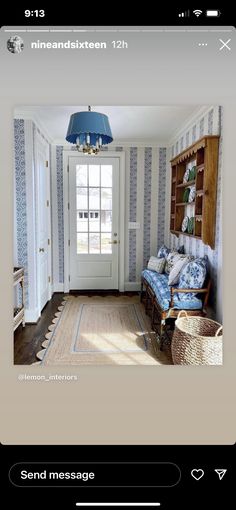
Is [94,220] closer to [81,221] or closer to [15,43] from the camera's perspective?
[81,221]

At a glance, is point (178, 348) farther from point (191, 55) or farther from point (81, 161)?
point (81, 161)

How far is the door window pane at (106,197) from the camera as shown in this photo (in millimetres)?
4102

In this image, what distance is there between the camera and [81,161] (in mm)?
4078

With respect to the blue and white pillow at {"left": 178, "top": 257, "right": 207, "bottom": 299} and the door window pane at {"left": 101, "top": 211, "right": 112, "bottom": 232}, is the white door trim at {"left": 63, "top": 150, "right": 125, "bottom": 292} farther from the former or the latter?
the blue and white pillow at {"left": 178, "top": 257, "right": 207, "bottom": 299}

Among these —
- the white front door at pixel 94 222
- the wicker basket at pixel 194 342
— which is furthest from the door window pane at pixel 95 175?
the wicker basket at pixel 194 342

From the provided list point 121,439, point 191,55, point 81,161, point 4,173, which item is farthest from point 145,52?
point 81,161

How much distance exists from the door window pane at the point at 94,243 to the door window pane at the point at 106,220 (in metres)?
0.15

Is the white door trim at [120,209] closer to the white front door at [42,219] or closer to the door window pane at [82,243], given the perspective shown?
the door window pane at [82,243]

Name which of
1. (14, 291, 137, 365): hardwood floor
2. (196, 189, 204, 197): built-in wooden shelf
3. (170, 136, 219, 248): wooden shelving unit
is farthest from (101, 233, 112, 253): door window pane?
(196, 189, 204, 197): built-in wooden shelf

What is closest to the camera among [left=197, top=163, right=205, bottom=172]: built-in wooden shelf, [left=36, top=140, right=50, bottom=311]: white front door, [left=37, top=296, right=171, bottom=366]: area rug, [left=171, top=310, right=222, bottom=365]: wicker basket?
[left=171, top=310, right=222, bottom=365]: wicker basket

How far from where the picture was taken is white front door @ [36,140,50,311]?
3.30 metres

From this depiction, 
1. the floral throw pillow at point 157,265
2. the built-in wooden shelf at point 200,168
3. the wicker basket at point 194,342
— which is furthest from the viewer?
the floral throw pillow at point 157,265

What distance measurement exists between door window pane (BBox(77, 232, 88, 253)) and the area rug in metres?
0.72
